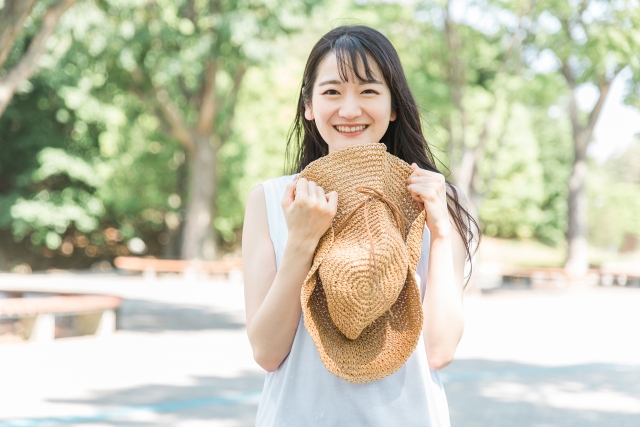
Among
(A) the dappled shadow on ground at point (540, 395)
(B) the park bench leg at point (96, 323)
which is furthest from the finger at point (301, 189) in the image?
(B) the park bench leg at point (96, 323)

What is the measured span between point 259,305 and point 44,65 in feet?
61.5

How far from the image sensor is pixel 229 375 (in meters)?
7.97

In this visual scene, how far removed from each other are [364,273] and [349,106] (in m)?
0.46

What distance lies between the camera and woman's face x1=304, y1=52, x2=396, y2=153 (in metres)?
1.70

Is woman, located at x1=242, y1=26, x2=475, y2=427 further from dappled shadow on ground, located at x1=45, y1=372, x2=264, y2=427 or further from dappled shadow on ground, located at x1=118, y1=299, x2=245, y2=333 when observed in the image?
dappled shadow on ground, located at x1=118, y1=299, x2=245, y2=333

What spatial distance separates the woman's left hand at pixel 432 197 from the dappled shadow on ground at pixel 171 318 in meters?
10.3

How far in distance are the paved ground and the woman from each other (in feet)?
15.1

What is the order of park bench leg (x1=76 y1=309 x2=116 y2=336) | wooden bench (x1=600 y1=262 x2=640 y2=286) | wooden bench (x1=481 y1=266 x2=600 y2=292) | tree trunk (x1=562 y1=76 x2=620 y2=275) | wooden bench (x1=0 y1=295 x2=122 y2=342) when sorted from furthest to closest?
wooden bench (x1=600 y1=262 x2=640 y2=286) → tree trunk (x1=562 y1=76 x2=620 y2=275) → wooden bench (x1=481 y1=266 x2=600 y2=292) → park bench leg (x1=76 y1=309 x2=116 y2=336) → wooden bench (x1=0 y1=295 x2=122 y2=342)

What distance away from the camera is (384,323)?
1494 mm

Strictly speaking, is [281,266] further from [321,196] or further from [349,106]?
[349,106]

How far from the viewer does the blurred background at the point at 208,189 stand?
23.9 ft

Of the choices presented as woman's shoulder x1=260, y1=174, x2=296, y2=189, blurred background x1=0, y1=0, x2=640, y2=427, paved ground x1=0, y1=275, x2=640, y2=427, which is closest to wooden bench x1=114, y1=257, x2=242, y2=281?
blurred background x1=0, y1=0, x2=640, y2=427

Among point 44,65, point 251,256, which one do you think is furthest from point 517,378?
point 44,65

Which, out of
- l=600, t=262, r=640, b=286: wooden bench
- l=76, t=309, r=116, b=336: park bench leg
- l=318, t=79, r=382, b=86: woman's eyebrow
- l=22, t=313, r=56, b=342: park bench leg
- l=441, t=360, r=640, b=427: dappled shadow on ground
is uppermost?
l=318, t=79, r=382, b=86: woman's eyebrow
